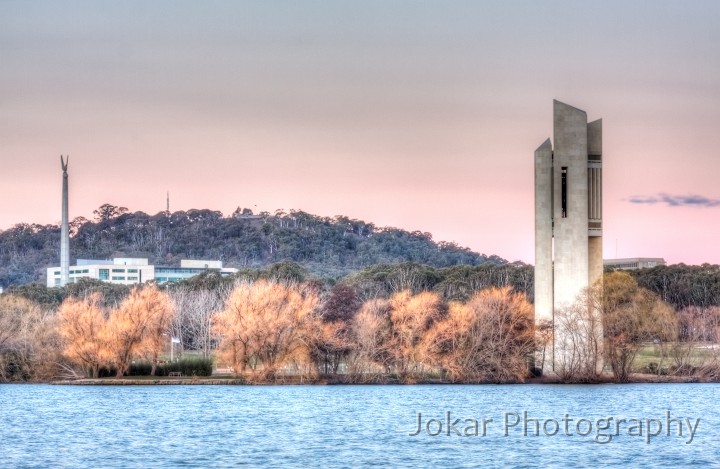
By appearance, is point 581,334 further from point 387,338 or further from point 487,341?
point 387,338

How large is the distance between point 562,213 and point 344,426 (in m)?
34.1

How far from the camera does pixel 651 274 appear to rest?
134 metres

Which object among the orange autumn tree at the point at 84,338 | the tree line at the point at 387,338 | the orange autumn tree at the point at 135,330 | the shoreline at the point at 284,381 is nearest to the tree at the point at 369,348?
the tree line at the point at 387,338

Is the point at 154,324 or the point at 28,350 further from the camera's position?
the point at 28,350

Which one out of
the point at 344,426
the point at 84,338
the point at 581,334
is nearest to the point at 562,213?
the point at 581,334

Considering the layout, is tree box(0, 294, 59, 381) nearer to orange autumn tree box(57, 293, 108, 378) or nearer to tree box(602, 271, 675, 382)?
orange autumn tree box(57, 293, 108, 378)

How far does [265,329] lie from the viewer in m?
92.8

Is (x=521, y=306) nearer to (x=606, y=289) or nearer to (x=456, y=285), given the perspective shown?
(x=606, y=289)

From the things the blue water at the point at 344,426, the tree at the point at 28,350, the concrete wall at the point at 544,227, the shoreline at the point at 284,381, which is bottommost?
the blue water at the point at 344,426

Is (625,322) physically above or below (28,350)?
above

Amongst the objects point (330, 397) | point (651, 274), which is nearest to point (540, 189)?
point (330, 397)

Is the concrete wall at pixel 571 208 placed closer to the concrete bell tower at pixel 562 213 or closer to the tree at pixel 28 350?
the concrete bell tower at pixel 562 213

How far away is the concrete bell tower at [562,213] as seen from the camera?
90188 millimetres

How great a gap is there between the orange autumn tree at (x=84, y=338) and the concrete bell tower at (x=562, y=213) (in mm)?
32057
